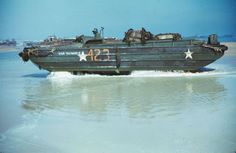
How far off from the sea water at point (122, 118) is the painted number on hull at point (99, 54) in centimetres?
317

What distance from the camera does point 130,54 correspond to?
44.4 ft

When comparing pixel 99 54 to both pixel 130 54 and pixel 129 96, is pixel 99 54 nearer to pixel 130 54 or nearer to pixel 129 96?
pixel 130 54

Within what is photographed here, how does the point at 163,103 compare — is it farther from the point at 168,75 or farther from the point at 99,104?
the point at 168,75

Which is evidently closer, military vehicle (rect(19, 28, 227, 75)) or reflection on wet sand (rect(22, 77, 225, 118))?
reflection on wet sand (rect(22, 77, 225, 118))

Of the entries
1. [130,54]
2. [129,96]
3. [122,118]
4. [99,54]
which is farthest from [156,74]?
[122,118]

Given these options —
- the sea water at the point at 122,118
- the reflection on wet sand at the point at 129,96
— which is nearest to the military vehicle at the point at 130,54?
the reflection on wet sand at the point at 129,96

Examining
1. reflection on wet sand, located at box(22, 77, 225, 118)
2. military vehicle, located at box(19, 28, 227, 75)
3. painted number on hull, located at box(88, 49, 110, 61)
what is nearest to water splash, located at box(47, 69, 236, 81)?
military vehicle, located at box(19, 28, 227, 75)

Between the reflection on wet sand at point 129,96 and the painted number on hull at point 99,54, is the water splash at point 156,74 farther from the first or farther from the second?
the reflection on wet sand at point 129,96

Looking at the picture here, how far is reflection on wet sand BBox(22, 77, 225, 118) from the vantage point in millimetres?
7141

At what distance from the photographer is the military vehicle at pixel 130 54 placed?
42.4ft

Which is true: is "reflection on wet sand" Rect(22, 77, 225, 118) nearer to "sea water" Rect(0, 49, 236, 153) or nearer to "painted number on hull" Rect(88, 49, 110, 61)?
"sea water" Rect(0, 49, 236, 153)

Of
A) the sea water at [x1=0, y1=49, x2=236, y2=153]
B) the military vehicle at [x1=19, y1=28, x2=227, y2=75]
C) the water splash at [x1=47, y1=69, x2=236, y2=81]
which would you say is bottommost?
the sea water at [x1=0, y1=49, x2=236, y2=153]

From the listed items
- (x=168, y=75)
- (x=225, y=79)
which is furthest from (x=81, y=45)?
(x=225, y=79)

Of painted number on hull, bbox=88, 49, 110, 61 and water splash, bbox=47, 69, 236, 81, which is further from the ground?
painted number on hull, bbox=88, 49, 110, 61
